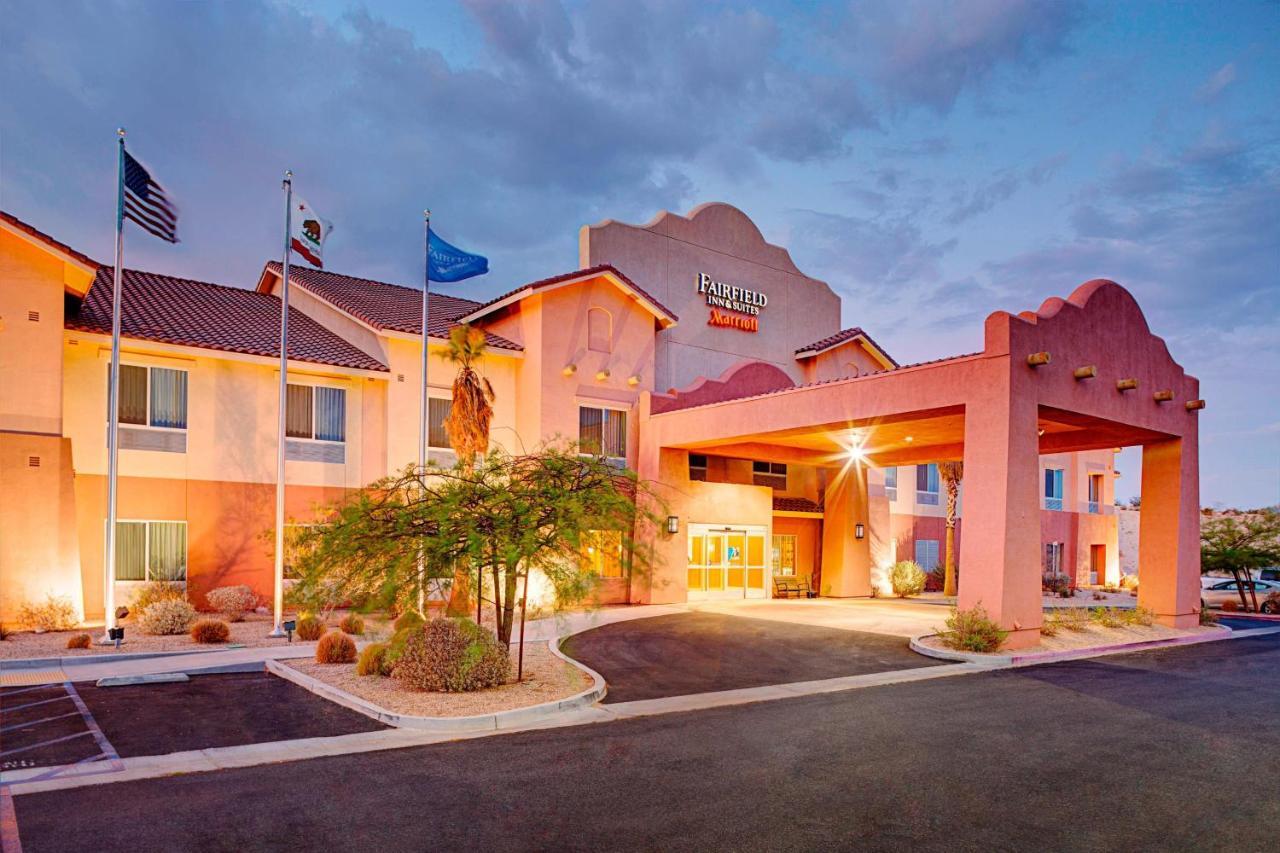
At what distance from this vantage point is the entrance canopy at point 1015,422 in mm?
17312

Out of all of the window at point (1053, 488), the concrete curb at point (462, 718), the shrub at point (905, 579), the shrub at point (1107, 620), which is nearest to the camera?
the concrete curb at point (462, 718)

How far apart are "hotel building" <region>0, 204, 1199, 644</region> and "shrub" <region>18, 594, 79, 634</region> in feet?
0.85

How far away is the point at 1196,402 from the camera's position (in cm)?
2367

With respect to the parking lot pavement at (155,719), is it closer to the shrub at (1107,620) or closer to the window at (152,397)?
the window at (152,397)

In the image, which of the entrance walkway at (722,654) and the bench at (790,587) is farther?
the bench at (790,587)

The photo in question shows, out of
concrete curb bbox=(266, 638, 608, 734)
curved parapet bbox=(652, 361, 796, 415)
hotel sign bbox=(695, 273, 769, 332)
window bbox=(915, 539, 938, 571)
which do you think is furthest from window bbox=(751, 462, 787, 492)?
concrete curb bbox=(266, 638, 608, 734)

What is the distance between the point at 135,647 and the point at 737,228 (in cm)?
2476

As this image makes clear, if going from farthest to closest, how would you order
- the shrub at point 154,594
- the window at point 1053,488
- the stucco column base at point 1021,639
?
1. the window at point 1053,488
2. the shrub at point 154,594
3. the stucco column base at point 1021,639

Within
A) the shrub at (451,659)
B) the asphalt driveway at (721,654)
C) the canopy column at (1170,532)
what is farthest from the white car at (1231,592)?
the shrub at (451,659)

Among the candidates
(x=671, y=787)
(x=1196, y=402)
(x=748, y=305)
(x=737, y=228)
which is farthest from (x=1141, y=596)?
(x=671, y=787)

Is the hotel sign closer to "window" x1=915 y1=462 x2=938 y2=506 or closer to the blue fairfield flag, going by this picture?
"window" x1=915 y1=462 x2=938 y2=506

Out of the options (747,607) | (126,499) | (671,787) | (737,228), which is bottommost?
(747,607)

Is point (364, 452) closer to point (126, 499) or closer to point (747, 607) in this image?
point (126, 499)

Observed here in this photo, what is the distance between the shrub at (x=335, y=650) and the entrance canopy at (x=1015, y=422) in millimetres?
11890
